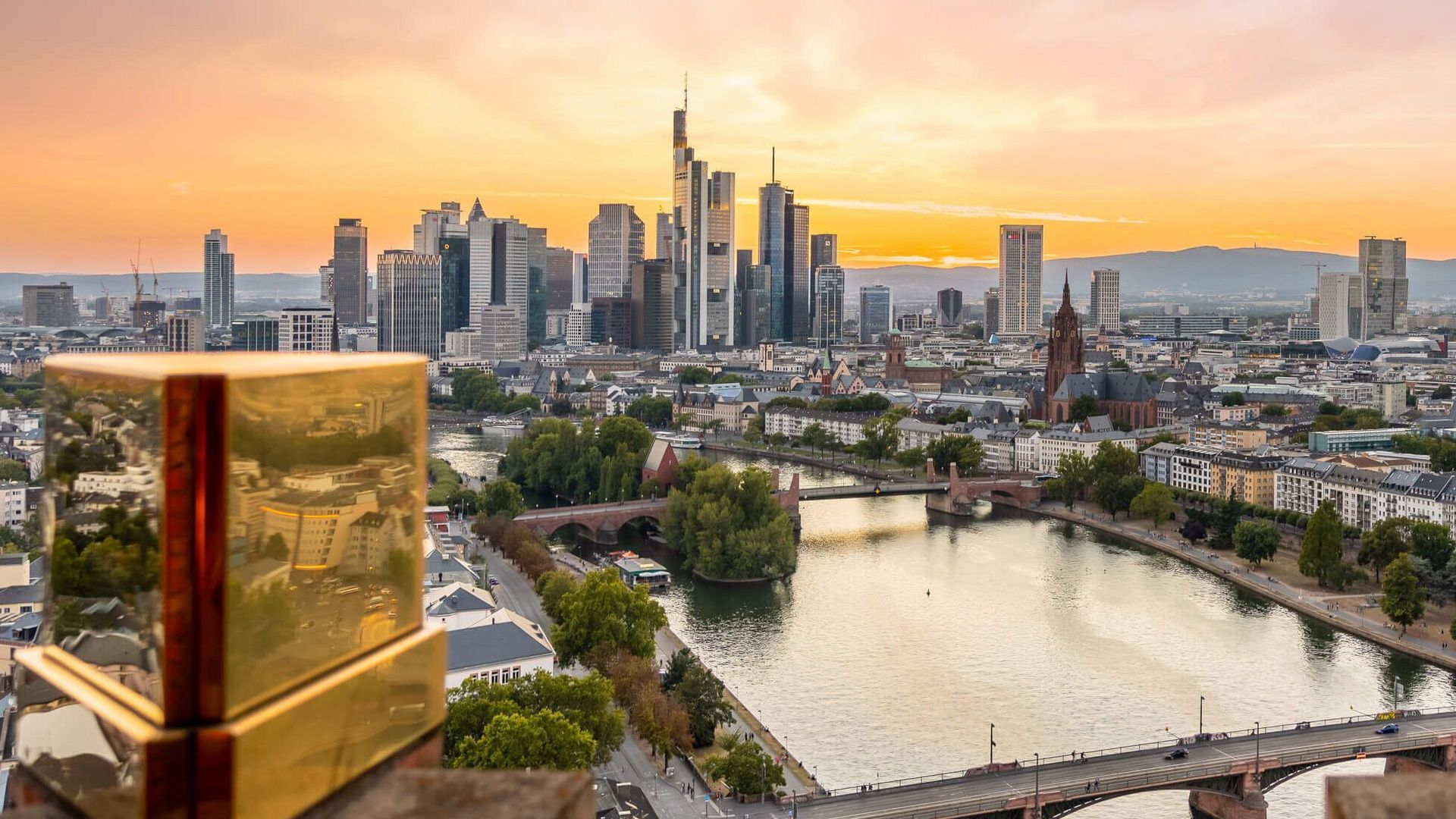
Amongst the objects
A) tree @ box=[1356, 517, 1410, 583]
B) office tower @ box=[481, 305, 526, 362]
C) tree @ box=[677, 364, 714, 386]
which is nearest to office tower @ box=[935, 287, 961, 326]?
office tower @ box=[481, 305, 526, 362]

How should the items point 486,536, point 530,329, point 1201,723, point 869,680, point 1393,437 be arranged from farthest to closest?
point 530,329 → point 1393,437 → point 486,536 → point 869,680 → point 1201,723

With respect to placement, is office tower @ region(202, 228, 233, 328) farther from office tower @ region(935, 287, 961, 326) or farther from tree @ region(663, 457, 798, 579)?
tree @ region(663, 457, 798, 579)

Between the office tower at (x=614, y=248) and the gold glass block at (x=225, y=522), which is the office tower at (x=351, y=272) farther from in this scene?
the gold glass block at (x=225, y=522)

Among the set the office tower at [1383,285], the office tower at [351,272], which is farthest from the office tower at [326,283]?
the office tower at [1383,285]

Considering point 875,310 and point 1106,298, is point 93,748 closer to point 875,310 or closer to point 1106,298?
point 1106,298

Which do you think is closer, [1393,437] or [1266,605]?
[1266,605]

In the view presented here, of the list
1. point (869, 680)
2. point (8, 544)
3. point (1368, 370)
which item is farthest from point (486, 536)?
point (1368, 370)

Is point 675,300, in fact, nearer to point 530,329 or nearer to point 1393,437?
point 530,329
